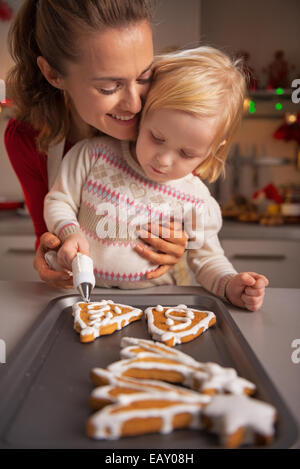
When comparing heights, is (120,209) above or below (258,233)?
above

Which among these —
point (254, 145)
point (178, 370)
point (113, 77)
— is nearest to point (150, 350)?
point (178, 370)

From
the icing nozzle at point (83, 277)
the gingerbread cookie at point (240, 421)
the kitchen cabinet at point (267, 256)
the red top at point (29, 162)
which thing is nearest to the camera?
the gingerbread cookie at point (240, 421)

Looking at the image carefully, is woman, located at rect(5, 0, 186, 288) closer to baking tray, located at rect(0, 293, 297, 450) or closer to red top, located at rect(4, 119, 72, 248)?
red top, located at rect(4, 119, 72, 248)

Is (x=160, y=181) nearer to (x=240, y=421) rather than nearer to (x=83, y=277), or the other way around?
(x=83, y=277)

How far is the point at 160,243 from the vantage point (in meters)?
1.03

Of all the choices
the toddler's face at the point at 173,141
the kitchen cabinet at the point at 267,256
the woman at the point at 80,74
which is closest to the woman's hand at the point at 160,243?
the woman at the point at 80,74

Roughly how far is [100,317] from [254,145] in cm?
229

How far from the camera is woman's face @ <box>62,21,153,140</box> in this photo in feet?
2.90

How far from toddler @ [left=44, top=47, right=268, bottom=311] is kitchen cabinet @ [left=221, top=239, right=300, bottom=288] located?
3.88 ft

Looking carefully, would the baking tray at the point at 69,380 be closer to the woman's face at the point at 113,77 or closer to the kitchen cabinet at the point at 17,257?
the woman's face at the point at 113,77

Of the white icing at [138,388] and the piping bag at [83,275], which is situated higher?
the white icing at [138,388]

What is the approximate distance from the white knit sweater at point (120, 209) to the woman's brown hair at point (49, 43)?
160 mm

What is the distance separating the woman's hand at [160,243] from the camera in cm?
102
